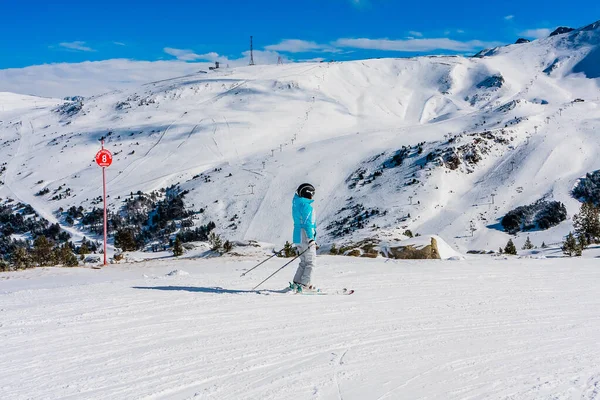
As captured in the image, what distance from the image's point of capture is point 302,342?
6.15m

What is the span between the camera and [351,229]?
186 ft

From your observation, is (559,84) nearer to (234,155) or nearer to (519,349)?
(234,155)

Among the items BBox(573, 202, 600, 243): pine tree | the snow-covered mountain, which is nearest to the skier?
the snow-covered mountain

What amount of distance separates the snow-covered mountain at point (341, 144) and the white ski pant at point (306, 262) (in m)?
15.4

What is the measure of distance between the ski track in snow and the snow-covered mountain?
15790mm

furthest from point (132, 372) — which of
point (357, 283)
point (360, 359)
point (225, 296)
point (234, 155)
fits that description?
point (234, 155)

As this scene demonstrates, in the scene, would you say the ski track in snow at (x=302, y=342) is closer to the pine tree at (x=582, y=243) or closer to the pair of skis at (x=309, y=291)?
the pair of skis at (x=309, y=291)

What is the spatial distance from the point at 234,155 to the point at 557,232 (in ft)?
182

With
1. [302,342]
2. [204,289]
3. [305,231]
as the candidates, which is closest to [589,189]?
[305,231]

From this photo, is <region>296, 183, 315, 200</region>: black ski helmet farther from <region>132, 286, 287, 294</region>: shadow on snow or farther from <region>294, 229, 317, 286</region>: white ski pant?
<region>132, 286, 287, 294</region>: shadow on snow

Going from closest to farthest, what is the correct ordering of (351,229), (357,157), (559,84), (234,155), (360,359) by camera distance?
(360,359) → (351,229) → (357,157) → (234,155) → (559,84)

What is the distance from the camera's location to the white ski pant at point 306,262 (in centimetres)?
922

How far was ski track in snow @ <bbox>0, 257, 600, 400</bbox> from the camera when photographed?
4.72 meters

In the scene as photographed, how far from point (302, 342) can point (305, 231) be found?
126 inches
